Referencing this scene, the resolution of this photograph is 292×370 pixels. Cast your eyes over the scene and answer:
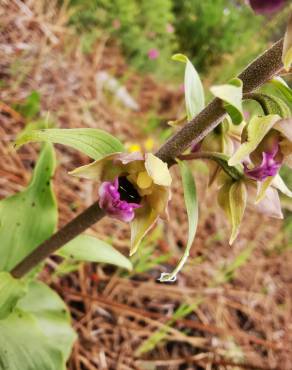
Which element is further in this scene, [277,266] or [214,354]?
[277,266]

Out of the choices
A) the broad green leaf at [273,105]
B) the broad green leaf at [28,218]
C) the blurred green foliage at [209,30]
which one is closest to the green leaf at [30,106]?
the broad green leaf at [28,218]

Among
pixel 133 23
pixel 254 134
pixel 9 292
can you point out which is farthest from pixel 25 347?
pixel 133 23

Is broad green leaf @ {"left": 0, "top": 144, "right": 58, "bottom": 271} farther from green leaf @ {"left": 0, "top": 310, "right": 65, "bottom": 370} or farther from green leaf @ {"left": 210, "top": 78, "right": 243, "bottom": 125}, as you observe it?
green leaf @ {"left": 210, "top": 78, "right": 243, "bottom": 125}

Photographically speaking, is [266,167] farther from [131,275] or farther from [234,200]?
[131,275]

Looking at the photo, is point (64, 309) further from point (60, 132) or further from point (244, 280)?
point (244, 280)

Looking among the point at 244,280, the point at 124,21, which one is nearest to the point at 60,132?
the point at 244,280

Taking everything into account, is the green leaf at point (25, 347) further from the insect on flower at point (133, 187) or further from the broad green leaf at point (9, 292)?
the insect on flower at point (133, 187)

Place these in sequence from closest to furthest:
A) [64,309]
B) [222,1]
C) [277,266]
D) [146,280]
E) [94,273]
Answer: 1. [64,309]
2. [94,273]
3. [146,280]
4. [277,266]
5. [222,1]

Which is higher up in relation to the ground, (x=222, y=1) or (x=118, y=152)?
(x=118, y=152)
